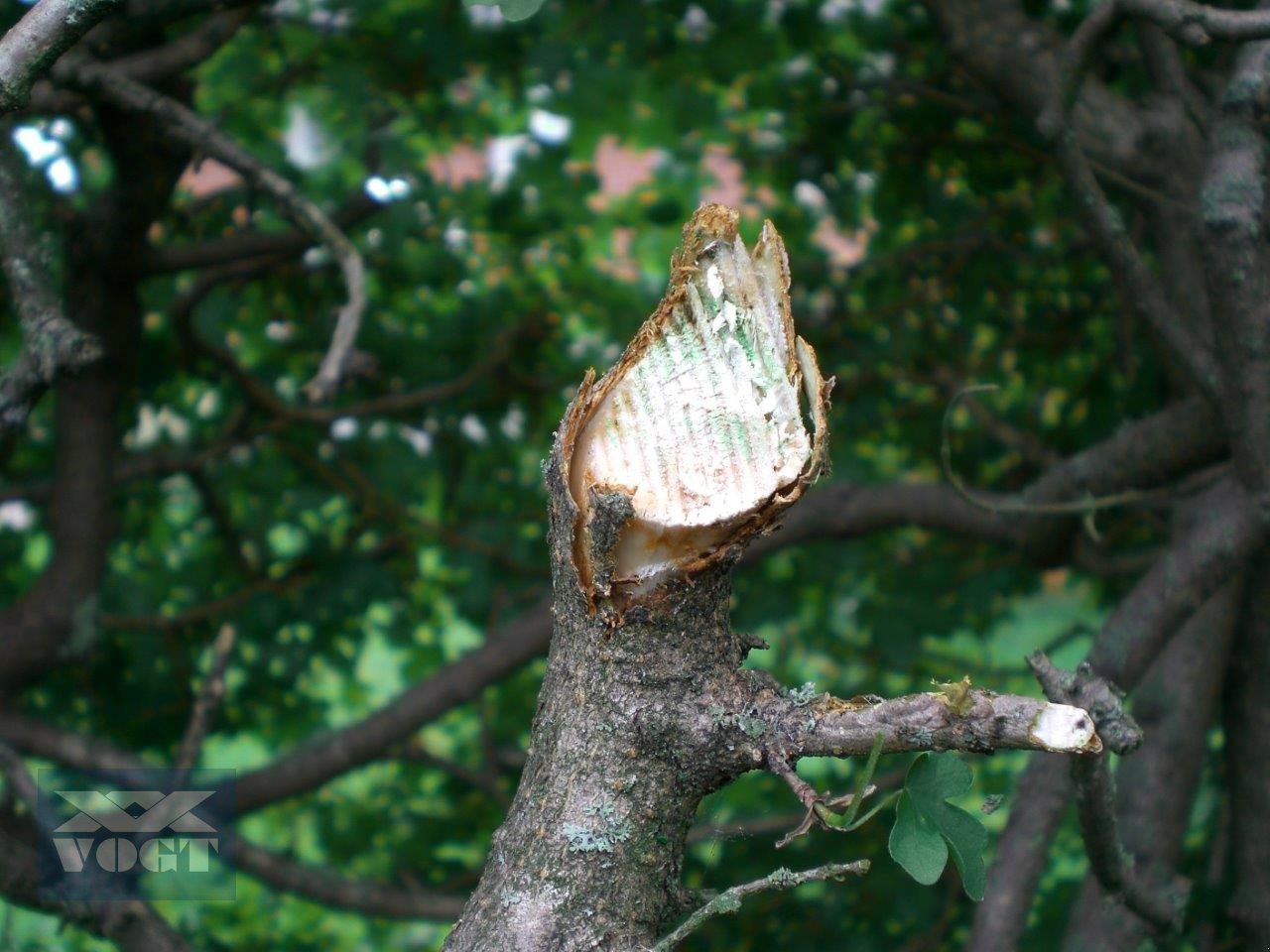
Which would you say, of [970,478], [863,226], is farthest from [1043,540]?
[863,226]

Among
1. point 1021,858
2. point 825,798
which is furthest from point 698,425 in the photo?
point 1021,858

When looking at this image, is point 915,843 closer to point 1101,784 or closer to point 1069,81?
point 1101,784

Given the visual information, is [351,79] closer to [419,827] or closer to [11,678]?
[11,678]

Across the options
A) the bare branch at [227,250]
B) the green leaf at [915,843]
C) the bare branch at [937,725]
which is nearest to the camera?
the bare branch at [937,725]

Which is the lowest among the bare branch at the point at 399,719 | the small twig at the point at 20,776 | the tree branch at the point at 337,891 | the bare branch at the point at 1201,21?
the tree branch at the point at 337,891

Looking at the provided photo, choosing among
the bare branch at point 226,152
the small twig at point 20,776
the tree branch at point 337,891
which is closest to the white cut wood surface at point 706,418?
the bare branch at point 226,152

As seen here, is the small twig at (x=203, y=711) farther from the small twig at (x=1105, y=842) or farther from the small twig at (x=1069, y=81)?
the small twig at (x=1069, y=81)
